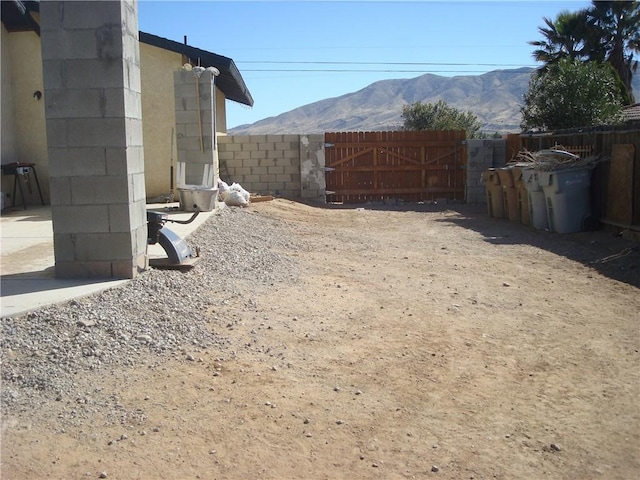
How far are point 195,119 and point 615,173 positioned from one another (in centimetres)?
788

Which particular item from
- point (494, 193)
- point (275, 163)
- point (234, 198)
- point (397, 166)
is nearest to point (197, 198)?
point (234, 198)

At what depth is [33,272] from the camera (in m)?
6.85

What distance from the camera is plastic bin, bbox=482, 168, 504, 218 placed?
601 inches

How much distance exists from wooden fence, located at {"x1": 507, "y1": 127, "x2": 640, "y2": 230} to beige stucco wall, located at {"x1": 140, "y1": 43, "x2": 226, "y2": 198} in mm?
8763

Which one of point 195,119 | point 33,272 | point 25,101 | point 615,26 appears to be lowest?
point 33,272

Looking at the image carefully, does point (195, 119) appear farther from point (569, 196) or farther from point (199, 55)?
point (569, 196)

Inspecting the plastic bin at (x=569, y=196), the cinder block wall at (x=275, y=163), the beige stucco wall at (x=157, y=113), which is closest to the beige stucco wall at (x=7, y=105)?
the beige stucco wall at (x=157, y=113)

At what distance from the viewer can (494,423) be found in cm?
442

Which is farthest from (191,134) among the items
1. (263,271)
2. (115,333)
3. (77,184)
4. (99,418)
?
(99,418)

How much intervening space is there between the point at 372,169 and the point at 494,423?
14988 mm

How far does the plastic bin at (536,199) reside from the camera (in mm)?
12984

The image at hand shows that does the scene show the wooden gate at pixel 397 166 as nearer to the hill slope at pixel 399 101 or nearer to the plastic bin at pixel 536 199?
the plastic bin at pixel 536 199

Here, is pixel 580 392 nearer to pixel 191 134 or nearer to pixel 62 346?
pixel 62 346

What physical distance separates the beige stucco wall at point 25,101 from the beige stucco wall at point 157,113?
2.19m
